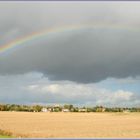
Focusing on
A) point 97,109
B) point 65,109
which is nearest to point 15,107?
point 65,109

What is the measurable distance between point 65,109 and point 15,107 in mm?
30988

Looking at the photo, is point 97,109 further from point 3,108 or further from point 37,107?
point 3,108

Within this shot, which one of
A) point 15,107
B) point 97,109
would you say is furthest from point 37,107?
point 97,109

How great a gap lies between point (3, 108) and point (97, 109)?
5564cm

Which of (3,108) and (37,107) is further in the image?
(37,107)

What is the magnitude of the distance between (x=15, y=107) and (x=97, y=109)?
4882cm

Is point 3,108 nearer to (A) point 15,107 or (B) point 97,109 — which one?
(A) point 15,107

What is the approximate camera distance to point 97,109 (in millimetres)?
193625

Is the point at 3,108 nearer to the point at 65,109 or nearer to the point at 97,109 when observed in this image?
the point at 65,109

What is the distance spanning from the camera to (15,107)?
190 metres

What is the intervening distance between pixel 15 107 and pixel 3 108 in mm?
13203

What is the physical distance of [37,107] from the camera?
638 feet

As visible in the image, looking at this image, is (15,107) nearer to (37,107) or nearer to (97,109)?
(37,107)

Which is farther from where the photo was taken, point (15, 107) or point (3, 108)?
point (15, 107)
